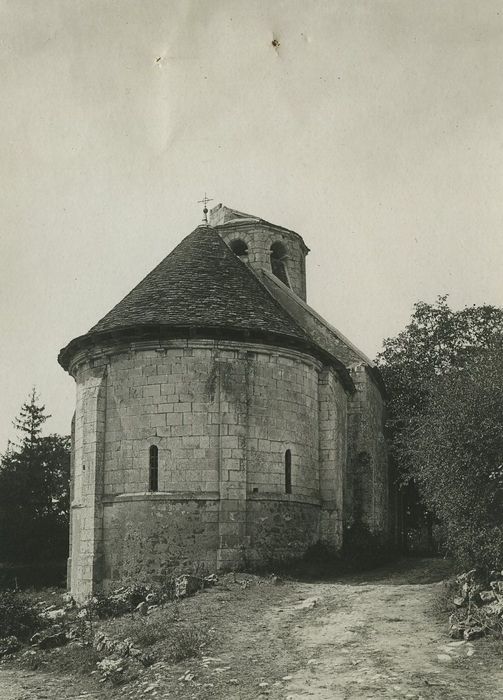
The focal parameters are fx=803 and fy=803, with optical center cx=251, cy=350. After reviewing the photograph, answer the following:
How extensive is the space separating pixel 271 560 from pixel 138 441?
4100 millimetres

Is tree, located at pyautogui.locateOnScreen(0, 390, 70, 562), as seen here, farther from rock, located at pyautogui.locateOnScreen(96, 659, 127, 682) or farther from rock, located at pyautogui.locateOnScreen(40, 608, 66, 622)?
rock, located at pyautogui.locateOnScreen(96, 659, 127, 682)

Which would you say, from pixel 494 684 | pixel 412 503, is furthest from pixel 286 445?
pixel 412 503

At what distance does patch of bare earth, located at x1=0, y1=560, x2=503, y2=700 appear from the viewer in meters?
9.65

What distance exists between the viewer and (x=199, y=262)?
21484mm

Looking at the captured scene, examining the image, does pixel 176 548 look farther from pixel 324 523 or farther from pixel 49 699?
pixel 49 699

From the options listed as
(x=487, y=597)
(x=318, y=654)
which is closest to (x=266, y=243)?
(x=487, y=597)

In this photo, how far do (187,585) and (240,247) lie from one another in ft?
54.2

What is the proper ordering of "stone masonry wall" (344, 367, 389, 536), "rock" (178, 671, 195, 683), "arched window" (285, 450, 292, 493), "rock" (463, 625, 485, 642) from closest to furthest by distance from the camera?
"rock" (178, 671, 195, 683), "rock" (463, 625, 485, 642), "arched window" (285, 450, 292, 493), "stone masonry wall" (344, 367, 389, 536)

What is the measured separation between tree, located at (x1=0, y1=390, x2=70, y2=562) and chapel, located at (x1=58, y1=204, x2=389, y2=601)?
559 inches

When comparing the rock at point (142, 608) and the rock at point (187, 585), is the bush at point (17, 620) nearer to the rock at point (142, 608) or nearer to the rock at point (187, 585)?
the rock at point (142, 608)

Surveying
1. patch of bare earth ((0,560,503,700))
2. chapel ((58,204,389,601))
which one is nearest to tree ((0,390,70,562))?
chapel ((58,204,389,601))

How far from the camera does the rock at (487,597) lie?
12438mm

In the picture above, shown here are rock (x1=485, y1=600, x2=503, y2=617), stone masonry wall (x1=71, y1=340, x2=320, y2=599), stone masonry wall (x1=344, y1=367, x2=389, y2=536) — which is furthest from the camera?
stone masonry wall (x1=344, y1=367, x2=389, y2=536)

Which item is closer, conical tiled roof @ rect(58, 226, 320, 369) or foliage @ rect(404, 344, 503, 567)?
foliage @ rect(404, 344, 503, 567)
